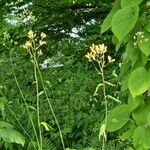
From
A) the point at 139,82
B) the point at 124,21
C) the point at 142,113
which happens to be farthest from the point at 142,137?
the point at 124,21

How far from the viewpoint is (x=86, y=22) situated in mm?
7363

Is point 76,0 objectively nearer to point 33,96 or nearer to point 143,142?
point 33,96

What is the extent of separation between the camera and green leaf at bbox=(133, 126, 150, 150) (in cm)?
217

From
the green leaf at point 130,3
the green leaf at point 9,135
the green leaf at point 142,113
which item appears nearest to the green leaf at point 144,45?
the green leaf at point 130,3

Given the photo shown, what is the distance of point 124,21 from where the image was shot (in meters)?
2.10

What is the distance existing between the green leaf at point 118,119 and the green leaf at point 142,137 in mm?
112

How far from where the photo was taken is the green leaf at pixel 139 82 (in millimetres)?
2113

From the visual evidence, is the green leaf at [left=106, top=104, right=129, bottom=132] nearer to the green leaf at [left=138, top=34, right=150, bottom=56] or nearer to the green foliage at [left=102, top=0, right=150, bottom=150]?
the green foliage at [left=102, top=0, right=150, bottom=150]

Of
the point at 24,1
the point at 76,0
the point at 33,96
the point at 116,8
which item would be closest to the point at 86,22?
the point at 76,0

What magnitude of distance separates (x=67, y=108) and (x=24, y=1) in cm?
364

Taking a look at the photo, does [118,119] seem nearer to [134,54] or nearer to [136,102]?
[136,102]

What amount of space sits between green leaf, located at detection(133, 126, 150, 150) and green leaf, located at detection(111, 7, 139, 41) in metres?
0.45

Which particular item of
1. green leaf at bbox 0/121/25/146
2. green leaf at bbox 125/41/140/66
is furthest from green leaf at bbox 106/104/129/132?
green leaf at bbox 0/121/25/146

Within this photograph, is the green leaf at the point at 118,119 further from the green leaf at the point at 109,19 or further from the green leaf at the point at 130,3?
the green leaf at the point at 130,3
